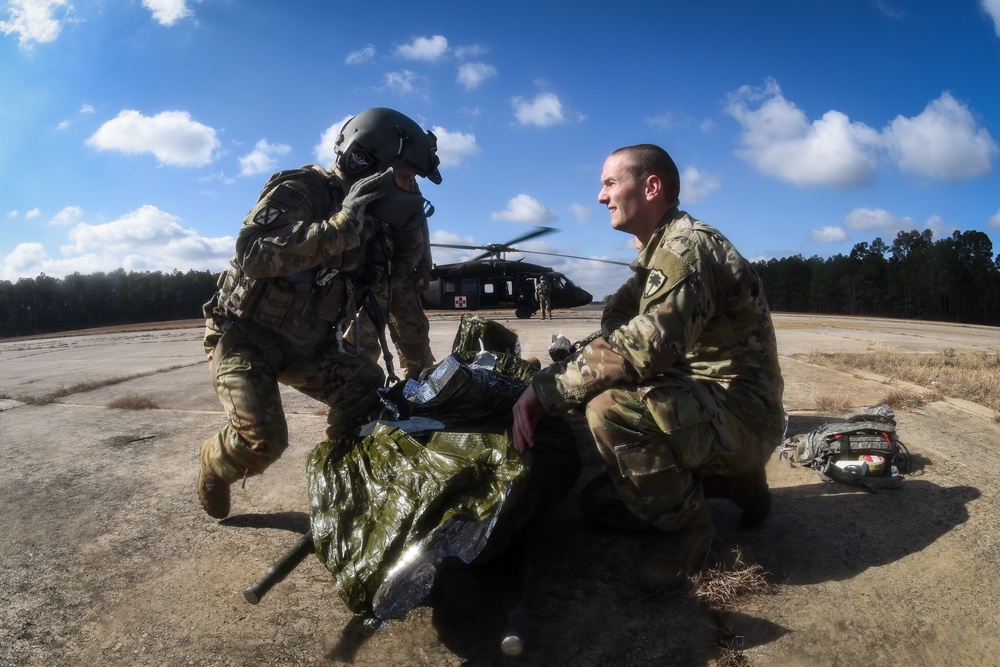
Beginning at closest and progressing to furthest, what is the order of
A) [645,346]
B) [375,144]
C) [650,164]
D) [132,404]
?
[645,346] → [650,164] → [375,144] → [132,404]

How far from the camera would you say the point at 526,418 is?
6.45ft

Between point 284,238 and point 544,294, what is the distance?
16952 mm

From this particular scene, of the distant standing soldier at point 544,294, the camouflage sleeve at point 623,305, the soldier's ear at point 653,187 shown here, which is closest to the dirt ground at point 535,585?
the camouflage sleeve at point 623,305

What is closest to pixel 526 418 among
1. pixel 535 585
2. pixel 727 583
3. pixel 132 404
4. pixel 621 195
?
pixel 535 585

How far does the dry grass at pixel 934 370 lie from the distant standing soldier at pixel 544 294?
40.5 ft

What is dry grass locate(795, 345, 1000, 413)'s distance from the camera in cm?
413

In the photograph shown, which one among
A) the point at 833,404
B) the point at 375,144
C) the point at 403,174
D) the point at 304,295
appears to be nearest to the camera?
the point at 304,295

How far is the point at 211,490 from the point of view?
259 centimetres

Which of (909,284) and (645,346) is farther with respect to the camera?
(909,284)

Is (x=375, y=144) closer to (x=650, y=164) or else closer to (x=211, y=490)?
(x=650, y=164)

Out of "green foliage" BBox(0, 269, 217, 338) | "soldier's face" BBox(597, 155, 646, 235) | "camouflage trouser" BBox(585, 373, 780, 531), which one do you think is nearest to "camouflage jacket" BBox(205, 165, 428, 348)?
"soldier's face" BBox(597, 155, 646, 235)

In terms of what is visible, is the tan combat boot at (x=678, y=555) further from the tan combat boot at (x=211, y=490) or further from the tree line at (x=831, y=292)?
the tree line at (x=831, y=292)

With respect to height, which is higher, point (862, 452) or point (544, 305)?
point (544, 305)

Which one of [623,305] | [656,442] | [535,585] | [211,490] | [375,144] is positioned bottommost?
[535,585]
